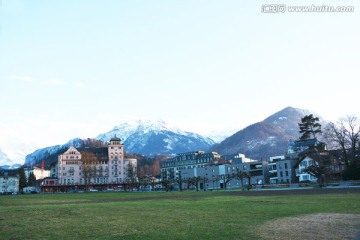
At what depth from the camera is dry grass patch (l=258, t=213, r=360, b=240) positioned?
15989 mm

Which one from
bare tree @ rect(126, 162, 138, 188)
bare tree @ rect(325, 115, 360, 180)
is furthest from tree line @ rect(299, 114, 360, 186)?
bare tree @ rect(126, 162, 138, 188)

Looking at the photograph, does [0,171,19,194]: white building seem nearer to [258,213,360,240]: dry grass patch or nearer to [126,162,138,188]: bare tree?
[126,162,138,188]: bare tree

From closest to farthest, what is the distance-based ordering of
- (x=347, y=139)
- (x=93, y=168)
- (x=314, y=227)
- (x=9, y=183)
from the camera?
(x=314, y=227)
(x=347, y=139)
(x=93, y=168)
(x=9, y=183)

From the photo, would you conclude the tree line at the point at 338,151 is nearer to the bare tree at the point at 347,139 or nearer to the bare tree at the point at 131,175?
the bare tree at the point at 347,139

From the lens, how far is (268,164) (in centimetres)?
13988

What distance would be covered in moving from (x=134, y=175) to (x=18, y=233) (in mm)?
154979

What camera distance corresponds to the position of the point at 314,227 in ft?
60.3

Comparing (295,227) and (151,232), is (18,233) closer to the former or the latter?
(151,232)

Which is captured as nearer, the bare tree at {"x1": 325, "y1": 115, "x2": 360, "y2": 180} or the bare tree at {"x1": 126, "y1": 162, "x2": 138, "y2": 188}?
the bare tree at {"x1": 325, "y1": 115, "x2": 360, "y2": 180}

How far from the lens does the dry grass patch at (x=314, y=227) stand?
16.0 metres

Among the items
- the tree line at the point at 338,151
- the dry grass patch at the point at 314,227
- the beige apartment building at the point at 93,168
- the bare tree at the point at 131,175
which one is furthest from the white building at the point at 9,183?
the dry grass patch at the point at 314,227

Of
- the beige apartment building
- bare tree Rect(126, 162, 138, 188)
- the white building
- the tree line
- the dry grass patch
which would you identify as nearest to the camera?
the dry grass patch

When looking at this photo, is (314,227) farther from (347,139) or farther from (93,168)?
→ (93,168)

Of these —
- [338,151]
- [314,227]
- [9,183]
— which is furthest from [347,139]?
[9,183]
